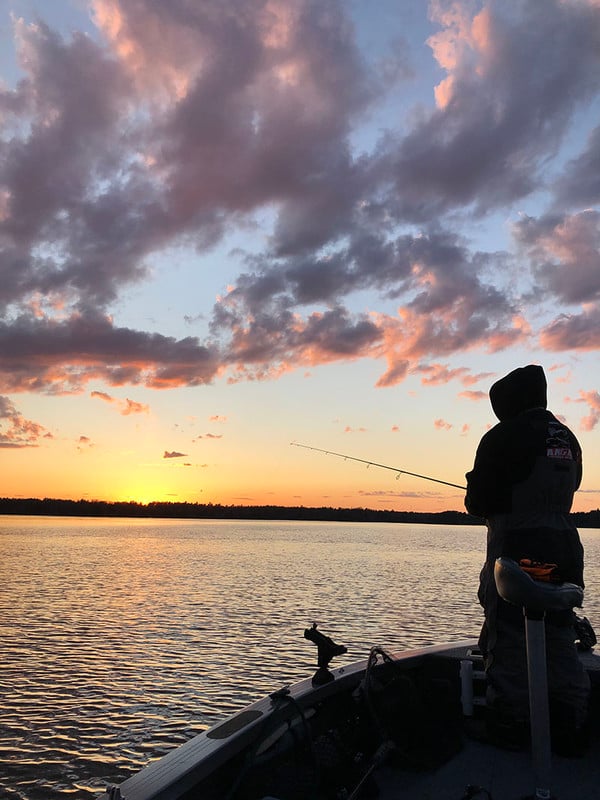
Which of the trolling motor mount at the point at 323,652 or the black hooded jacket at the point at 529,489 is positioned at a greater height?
the black hooded jacket at the point at 529,489

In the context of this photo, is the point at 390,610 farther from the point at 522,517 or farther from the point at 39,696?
the point at 522,517

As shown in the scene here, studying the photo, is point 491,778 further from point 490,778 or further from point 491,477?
point 491,477

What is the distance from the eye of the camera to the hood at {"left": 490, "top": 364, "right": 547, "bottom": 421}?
481 centimetres

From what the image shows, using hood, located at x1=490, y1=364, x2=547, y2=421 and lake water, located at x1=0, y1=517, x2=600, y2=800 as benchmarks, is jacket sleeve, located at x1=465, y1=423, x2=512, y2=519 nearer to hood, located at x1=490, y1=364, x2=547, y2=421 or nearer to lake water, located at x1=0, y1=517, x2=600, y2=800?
hood, located at x1=490, y1=364, x2=547, y2=421

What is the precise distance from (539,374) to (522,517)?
109cm

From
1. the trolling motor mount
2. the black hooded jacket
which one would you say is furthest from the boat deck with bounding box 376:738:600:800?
the black hooded jacket

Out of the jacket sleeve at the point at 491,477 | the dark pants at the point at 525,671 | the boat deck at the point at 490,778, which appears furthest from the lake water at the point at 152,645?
the jacket sleeve at the point at 491,477

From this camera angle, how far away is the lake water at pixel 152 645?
9930mm

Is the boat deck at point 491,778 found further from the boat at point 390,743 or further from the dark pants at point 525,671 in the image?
the dark pants at point 525,671

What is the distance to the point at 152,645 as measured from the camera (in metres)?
18.0

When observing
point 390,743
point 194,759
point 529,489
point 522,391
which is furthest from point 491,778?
point 522,391

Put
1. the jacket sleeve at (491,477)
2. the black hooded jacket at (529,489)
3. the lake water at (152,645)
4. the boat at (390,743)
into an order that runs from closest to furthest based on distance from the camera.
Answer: the boat at (390,743)
the black hooded jacket at (529,489)
the jacket sleeve at (491,477)
the lake water at (152,645)

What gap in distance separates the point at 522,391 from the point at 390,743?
2689 millimetres

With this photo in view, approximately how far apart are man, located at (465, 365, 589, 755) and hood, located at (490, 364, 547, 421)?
4.3 inches
